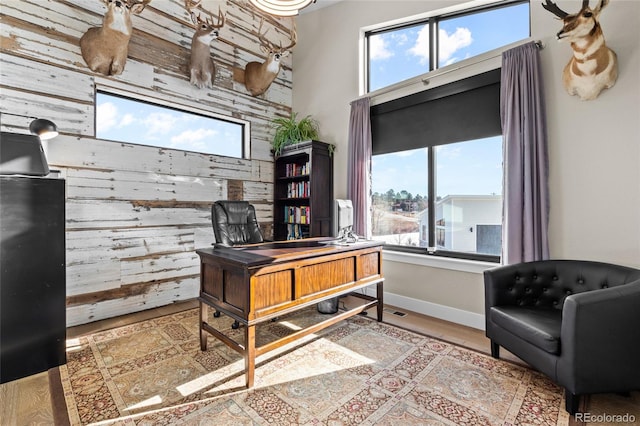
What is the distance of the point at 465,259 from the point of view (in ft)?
10.2

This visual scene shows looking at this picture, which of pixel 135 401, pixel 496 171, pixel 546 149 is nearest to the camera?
pixel 135 401

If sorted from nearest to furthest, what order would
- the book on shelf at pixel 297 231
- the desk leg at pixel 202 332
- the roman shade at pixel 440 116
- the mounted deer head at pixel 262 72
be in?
the desk leg at pixel 202 332 → the roman shade at pixel 440 116 → the mounted deer head at pixel 262 72 → the book on shelf at pixel 297 231

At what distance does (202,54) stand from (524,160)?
371 cm

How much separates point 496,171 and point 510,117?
0.54 meters

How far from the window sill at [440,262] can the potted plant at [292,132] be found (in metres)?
2.03

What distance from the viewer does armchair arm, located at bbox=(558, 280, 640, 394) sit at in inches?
63.4

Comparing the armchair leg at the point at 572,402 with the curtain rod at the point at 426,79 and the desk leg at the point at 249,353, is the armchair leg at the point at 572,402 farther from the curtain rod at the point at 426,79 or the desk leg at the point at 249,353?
the curtain rod at the point at 426,79

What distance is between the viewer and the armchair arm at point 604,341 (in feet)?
5.28

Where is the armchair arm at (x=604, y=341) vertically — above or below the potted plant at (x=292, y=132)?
below

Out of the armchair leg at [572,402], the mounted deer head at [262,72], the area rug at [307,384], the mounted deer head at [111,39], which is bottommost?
the area rug at [307,384]

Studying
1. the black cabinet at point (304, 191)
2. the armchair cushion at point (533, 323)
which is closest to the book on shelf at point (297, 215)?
the black cabinet at point (304, 191)

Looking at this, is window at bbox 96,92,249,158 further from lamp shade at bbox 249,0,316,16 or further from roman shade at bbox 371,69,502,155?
lamp shade at bbox 249,0,316,16

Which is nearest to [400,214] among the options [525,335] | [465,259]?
[465,259]

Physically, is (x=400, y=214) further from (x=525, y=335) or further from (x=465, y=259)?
(x=525, y=335)
